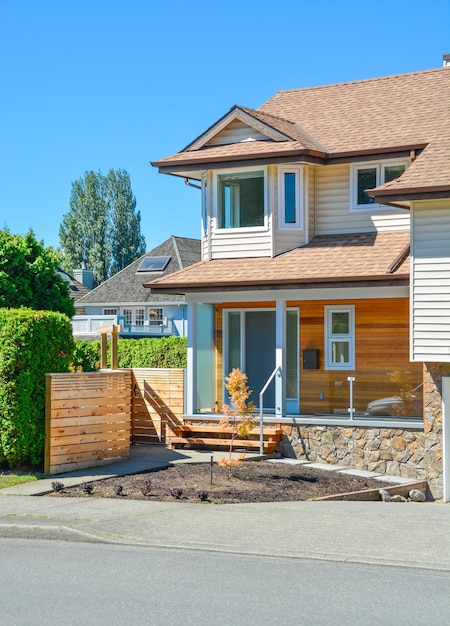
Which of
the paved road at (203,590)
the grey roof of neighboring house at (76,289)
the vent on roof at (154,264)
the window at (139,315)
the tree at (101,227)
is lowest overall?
the paved road at (203,590)

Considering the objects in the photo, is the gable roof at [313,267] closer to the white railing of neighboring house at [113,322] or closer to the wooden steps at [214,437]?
the wooden steps at [214,437]

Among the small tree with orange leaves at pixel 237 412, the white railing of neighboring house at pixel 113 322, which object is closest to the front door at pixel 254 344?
the small tree with orange leaves at pixel 237 412

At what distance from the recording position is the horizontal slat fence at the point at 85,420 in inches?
624

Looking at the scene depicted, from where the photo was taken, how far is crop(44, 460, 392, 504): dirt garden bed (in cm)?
1410

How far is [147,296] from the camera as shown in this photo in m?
54.6

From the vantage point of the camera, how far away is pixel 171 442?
2016 centimetres

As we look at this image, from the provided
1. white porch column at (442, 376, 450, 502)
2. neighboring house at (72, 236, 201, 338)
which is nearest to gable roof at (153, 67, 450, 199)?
white porch column at (442, 376, 450, 502)

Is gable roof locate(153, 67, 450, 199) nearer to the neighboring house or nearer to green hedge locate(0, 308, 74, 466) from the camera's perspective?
green hedge locate(0, 308, 74, 466)

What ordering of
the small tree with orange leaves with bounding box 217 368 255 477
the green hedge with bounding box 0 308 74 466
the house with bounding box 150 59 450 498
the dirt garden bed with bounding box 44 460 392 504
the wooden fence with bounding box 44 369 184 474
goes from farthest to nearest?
the house with bounding box 150 59 450 498
the small tree with orange leaves with bounding box 217 368 255 477
the wooden fence with bounding box 44 369 184 474
the green hedge with bounding box 0 308 74 466
the dirt garden bed with bounding box 44 460 392 504

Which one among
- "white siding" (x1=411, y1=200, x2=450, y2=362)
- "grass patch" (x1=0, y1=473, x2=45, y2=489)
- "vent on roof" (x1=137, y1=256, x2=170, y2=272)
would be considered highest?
"vent on roof" (x1=137, y1=256, x2=170, y2=272)

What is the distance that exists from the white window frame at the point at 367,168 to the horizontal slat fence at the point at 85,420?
287 inches

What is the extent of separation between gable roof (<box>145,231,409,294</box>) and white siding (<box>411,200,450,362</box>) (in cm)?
79

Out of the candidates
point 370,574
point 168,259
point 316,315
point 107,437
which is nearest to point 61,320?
point 107,437

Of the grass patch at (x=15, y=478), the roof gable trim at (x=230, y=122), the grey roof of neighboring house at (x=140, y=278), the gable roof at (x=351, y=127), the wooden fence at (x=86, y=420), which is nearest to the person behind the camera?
the grass patch at (x=15, y=478)
